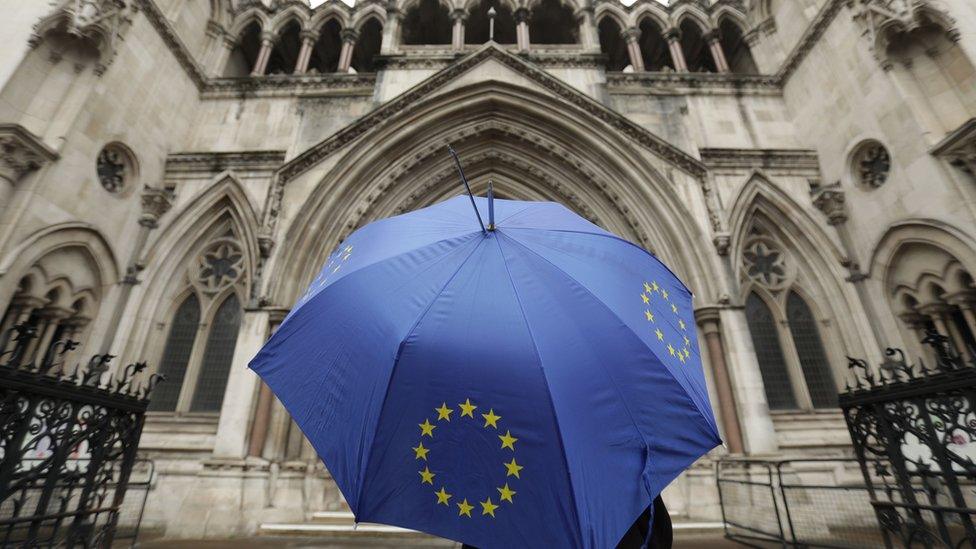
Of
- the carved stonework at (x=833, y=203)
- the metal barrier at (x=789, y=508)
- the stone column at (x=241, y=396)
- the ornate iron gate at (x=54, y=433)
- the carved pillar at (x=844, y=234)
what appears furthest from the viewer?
the carved stonework at (x=833, y=203)

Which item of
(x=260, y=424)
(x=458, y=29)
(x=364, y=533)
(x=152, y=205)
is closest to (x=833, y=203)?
(x=458, y=29)

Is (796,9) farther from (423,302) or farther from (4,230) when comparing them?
(4,230)

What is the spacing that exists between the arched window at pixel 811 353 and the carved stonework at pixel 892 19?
5333 millimetres

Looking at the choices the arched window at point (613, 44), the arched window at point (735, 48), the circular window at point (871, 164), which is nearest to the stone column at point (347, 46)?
the arched window at point (613, 44)

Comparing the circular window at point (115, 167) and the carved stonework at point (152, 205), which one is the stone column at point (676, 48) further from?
the circular window at point (115, 167)

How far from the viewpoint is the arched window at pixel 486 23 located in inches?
584

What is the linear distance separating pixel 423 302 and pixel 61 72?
11263 millimetres

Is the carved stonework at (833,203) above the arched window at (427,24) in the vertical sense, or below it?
below

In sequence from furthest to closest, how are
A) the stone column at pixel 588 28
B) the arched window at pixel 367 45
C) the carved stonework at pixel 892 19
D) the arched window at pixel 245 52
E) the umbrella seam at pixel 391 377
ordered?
the arched window at pixel 367 45, the arched window at pixel 245 52, the stone column at pixel 588 28, the carved stonework at pixel 892 19, the umbrella seam at pixel 391 377

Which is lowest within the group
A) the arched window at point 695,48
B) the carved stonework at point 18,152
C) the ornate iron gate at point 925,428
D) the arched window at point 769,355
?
the ornate iron gate at point 925,428

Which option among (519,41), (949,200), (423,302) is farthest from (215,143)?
(949,200)

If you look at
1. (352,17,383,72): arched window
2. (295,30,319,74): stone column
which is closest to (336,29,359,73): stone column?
(352,17,383,72): arched window

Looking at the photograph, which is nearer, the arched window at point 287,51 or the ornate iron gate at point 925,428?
the ornate iron gate at point 925,428

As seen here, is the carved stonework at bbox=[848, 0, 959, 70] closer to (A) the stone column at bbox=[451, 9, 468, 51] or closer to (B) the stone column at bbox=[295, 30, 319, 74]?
(A) the stone column at bbox=[451, 9, 468, 51]
